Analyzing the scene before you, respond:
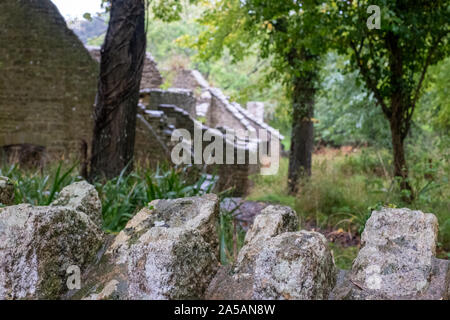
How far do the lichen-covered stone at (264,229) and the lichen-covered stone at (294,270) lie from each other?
0.59ft

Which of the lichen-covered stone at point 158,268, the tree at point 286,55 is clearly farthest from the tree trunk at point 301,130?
the lichen-covered stone at point 158,268

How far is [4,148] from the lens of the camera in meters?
11.3

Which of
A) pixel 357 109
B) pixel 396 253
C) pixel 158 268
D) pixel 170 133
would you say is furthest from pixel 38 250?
pixel 357 109

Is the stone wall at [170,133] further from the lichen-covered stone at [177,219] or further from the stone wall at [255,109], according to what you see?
the stone wall at [255,109]

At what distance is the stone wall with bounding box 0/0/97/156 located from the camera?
11.2m

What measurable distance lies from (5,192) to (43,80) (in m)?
10.1

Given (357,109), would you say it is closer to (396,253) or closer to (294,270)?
(396,253)

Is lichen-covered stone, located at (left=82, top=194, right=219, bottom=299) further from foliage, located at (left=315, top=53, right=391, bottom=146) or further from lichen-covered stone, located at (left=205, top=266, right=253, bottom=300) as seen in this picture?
foliage, located at (left=315, top=53, right=391, bottom=146)

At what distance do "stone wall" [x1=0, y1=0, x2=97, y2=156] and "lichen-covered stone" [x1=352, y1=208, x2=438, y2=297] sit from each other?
1086cm

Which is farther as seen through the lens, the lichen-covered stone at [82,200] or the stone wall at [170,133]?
the stone wall at [170,133]

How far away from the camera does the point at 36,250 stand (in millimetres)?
1497

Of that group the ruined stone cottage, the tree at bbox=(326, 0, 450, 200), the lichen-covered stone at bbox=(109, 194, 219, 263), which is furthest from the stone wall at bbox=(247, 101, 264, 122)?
the lichen-covered stone at bbox=(109, 194, 219, 263)

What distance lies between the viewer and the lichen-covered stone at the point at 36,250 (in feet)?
4.81
